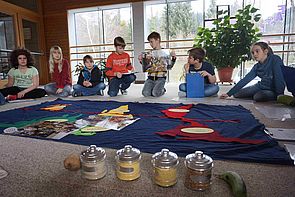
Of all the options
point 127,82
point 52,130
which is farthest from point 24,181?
point 127,82

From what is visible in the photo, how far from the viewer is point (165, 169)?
81 cm

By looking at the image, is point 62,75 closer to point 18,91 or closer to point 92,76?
point 92,76

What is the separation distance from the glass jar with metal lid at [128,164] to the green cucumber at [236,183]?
32cm

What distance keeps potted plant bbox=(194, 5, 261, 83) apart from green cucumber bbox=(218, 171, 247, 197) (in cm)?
367

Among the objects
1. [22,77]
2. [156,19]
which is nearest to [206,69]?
[22,77]

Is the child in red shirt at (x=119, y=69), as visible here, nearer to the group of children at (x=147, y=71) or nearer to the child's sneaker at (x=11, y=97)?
the group of children at (x=147, y=71)

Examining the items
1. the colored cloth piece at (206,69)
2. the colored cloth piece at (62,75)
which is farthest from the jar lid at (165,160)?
the colored cloth piece at (62,75)

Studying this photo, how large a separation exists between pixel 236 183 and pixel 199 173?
0.12 meters

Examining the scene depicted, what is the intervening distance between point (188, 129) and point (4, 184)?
3.20 feet

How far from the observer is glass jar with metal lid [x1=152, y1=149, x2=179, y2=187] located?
2.68 ft

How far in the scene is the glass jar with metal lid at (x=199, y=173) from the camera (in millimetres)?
789

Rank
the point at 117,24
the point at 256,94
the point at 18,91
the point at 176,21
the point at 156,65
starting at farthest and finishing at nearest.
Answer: the point at 117,24
the point at 176,21
the point at 156,65
the point at 18,91
the point at 256,94

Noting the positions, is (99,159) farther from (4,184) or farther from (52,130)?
(52,130)

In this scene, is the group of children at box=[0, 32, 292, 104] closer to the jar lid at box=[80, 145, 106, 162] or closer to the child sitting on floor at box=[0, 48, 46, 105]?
the child sitting on floor at box=[0, 48, 46, 105]
